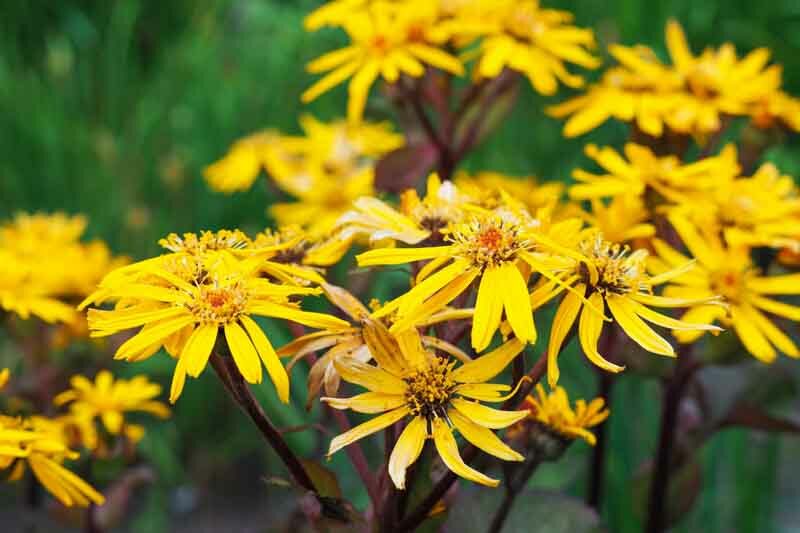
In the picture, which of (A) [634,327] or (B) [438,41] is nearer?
(A) [634,327]

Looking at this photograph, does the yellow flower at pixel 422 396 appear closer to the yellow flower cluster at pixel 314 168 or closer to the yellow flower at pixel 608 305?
the yellow flower at pixel 608 305

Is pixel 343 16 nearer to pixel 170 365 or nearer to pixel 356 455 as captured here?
pixel 356 455

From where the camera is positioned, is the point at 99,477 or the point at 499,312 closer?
the point at 499,312

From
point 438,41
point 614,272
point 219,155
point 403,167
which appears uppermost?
point 219,155

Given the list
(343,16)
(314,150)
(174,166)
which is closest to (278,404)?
(314,150)

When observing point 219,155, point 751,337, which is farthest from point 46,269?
point 219,155

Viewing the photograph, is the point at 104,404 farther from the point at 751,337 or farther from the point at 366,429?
the point at 751,337
